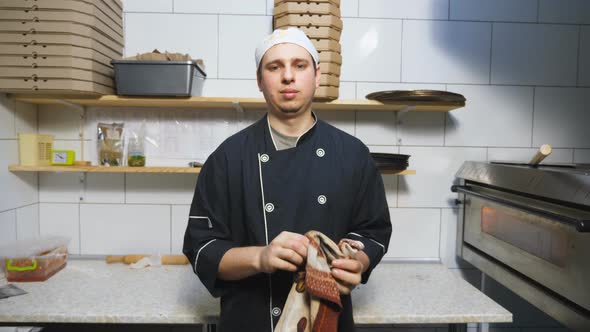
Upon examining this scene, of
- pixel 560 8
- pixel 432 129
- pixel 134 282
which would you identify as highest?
pixel 560 8

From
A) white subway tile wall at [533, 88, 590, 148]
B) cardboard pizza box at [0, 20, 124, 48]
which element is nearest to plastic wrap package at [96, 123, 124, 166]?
cardboard pizza box at [0, 20, 124, 48]

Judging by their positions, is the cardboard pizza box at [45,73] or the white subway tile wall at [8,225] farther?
the white subway tile wall at [8,225]

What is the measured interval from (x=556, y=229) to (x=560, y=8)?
1.24 meters

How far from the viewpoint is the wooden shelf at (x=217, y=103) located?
5.00 ft

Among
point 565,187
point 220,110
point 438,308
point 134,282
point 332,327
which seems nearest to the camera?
point 332,327

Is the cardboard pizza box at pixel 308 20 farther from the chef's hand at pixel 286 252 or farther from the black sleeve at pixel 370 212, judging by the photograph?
the chef's hand at pixel 286 252

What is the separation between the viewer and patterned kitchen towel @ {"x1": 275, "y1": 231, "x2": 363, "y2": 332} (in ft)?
2.51

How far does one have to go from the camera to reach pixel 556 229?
1.11 metres

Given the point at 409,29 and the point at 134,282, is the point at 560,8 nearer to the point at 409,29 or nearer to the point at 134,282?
the point at 409,29

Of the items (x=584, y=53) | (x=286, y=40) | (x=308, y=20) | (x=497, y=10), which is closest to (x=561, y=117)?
(x=584, y=53)

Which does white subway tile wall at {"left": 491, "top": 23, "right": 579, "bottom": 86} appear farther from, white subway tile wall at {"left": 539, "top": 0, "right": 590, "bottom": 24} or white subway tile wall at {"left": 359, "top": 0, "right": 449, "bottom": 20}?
white subway tile wall at {"left": 359, "top": 0, "right": 449, "bottom": 20}

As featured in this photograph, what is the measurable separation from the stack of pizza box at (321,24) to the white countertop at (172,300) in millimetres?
816

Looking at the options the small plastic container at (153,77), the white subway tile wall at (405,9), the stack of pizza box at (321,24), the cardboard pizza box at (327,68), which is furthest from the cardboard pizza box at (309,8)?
the small plastic container at (153,77)

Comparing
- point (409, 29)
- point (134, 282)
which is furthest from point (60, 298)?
point (409, 29)
